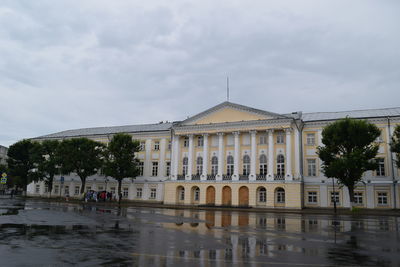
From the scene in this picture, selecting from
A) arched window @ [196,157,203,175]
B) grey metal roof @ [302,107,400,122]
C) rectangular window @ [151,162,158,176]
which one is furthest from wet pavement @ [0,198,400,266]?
rectangular window @ [151,162,158,176]

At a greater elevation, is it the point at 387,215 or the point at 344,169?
the point at 344,169

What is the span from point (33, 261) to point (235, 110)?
39.8 meters

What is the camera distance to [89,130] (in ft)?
218

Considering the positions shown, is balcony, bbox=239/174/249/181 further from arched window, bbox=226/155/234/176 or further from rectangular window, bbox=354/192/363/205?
rectangular window, bbox=354/192/363/205

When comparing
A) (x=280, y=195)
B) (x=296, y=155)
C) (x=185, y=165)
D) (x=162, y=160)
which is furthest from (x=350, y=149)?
(x=162, y=160)

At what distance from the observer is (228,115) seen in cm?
4772

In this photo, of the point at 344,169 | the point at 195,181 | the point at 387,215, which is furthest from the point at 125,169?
the point at 387,215

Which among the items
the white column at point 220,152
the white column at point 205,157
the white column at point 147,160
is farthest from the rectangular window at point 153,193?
the white column at point 220,152

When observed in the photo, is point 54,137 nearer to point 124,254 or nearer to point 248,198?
point 248,198

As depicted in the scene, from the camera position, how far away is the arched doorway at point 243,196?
4419 cm

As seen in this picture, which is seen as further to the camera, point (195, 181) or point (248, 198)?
point (195, 181)

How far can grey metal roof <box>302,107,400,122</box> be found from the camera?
43.2 m

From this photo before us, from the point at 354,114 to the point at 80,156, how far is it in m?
39.3

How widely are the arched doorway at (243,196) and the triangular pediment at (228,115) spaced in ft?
31.2
